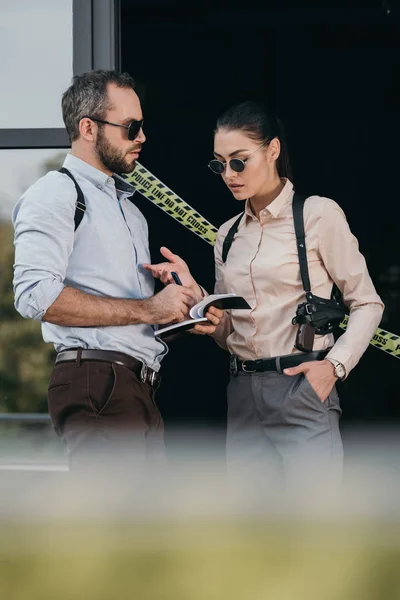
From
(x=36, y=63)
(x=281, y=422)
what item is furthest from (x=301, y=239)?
(x=36, y=63)

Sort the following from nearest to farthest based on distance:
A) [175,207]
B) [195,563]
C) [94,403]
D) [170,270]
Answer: [195,563] → [94,403] → [170,270] → [175,207]

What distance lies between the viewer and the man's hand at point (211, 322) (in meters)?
2.23

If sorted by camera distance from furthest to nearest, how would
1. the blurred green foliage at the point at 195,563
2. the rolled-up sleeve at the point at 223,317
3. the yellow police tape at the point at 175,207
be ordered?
the yellow police tape at the point at 175,207 → the rolled-up sleeve at the point at 223,317 → the blurred green foliage at the point at 195,563

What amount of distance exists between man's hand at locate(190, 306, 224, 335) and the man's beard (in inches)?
18.0

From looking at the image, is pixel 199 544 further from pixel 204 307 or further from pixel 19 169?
pixel 19 169

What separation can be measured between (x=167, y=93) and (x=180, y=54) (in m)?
0.27

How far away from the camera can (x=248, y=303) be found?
7.51 ft

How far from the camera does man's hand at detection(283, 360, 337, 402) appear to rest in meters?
2.22

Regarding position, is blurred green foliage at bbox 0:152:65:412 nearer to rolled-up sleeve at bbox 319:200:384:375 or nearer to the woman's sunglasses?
the woman's sunglasses

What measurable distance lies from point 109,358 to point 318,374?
54 centimetres

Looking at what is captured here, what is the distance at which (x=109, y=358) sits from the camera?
2.15 meters

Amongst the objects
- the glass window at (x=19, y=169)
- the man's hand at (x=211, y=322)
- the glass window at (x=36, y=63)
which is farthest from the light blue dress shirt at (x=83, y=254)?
the glass window at (x=19, y=169)

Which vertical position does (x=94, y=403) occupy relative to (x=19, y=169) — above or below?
below

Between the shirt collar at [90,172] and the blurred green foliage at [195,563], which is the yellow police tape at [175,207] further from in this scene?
the blurred green foliage at [195,563]
